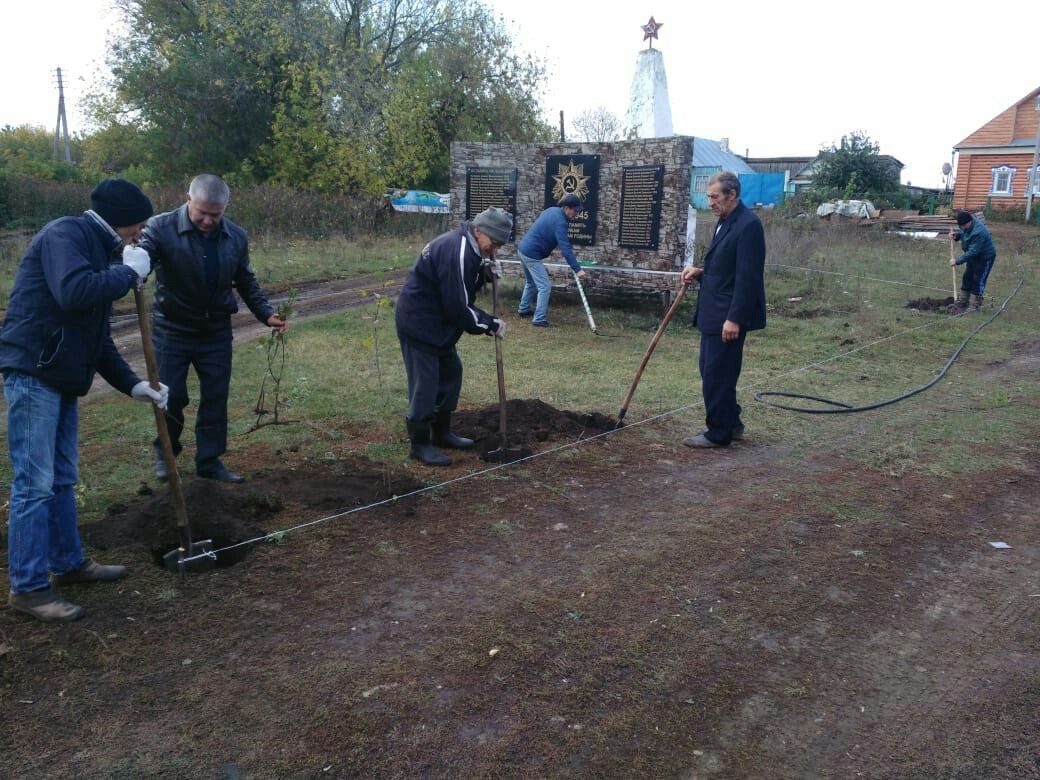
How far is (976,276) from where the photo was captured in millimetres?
14312

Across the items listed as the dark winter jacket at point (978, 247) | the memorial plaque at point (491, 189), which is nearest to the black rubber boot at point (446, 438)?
the memorial plaque at point (491, 189)

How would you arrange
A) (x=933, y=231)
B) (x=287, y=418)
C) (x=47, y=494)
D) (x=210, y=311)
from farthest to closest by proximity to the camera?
1. (x=933, y=231)
2. (x=287, y=418)
3. (x=210, y=311)
4. (x=47, y=494)

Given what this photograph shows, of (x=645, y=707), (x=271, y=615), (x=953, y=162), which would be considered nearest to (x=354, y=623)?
(x=271, y=615)

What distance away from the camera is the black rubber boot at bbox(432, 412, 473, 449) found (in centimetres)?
651

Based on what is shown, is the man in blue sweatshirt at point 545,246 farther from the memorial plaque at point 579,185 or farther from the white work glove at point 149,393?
the white work glove at point 149,393

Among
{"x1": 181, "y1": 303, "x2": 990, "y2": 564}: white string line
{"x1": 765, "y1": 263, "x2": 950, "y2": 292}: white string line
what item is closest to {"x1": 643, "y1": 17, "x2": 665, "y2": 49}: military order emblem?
{"x1": 765, "y1": 263, "x2": 950, "y2": 292}: white string line

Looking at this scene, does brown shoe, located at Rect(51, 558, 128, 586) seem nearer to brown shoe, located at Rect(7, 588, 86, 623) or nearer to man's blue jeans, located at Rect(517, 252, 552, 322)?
brown shoe, located at Rect(7, 588, 86, 623)

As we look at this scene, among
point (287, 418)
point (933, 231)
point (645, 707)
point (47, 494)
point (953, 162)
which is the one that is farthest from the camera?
point (953, 162)

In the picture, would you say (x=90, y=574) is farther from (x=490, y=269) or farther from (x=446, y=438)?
(x=490, y=269)

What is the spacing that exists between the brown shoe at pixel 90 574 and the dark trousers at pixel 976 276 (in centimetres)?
1475

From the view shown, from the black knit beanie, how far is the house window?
47.6 metres

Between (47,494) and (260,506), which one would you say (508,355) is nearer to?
(260,506)

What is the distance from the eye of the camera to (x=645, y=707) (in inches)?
126

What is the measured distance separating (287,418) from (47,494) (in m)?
3.55
